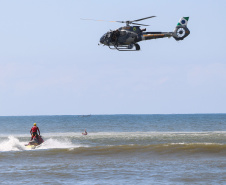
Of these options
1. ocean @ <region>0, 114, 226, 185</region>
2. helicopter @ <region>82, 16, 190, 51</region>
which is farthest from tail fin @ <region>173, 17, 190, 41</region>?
ocean @ <region>0, 114, 226, 185</region>

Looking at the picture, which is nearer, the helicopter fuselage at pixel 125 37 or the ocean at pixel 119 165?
the ocean at pixel 119 165

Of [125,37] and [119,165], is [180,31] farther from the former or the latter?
[119,165]

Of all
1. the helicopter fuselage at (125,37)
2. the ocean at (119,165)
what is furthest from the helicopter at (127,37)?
the ocean at (119,165)

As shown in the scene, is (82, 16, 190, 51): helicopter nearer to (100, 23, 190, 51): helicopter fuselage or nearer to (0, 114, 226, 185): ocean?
(100, 23, 190, 51): helicopter fuselage

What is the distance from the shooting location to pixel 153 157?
2272cm

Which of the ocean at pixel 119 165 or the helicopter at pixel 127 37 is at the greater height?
the helicopter at pixel 127 37

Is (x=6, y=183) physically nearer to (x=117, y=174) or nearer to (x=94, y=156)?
(x=117, y=174)

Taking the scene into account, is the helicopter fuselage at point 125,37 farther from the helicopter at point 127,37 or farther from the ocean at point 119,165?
the ocean at point 119,165

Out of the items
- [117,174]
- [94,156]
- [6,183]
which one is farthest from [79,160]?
[6,183]

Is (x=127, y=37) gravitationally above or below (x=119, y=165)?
above

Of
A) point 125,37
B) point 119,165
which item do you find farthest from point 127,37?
point 119,165

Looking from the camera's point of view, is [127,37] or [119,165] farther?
[127,37]

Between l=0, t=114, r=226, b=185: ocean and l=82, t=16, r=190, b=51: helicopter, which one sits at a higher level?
l=82, t=16, r=190, b=51: helicopter

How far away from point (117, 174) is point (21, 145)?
13.2 m
